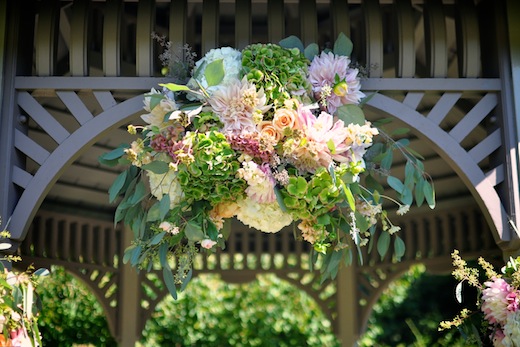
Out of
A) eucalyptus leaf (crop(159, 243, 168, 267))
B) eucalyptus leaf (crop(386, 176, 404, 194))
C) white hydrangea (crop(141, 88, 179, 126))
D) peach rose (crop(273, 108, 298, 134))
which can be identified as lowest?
eucalyptus leaf (crop(159, 243, 168, 267))

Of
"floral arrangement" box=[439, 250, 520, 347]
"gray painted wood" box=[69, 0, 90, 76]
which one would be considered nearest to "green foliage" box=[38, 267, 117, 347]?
"gray painted wood" box=[69, 0, 90, 76]

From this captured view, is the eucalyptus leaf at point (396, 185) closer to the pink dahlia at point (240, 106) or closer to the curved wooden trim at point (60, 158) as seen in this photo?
the pink dahlia at point (240, 106)

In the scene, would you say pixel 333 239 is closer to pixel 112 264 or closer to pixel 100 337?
pixel 112 264

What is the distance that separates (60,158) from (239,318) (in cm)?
737

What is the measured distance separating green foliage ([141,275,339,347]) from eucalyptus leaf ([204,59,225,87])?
7.24m

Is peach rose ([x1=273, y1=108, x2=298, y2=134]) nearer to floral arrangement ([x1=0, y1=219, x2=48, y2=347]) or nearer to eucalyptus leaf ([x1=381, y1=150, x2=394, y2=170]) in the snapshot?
eucalyptus leaf ([x1=381, y1=150, x2=394, y2=170])

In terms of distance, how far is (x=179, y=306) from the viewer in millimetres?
10633

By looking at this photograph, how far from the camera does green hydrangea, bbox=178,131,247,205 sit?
3090mm

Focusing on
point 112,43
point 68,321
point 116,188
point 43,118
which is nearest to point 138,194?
point 116,188

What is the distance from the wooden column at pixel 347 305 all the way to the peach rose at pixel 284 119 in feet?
10.8

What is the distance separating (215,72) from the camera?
10.6 ft

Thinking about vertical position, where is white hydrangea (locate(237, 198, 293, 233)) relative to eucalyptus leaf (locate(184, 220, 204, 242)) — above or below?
above

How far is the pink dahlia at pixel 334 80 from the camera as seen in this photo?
11.1 feet

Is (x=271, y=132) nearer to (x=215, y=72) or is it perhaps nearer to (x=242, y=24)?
(x=215, y=72)
